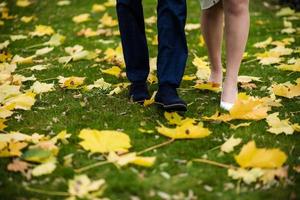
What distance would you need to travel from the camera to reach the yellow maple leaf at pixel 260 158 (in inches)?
81.0

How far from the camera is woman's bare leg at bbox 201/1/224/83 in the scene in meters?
3.24

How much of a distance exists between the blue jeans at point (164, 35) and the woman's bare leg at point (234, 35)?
1.01 feet

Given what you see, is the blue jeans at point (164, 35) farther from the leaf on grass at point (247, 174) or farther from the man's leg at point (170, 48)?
the leaf on grass at point (247, 174)

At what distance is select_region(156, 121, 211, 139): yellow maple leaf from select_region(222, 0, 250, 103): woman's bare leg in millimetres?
572

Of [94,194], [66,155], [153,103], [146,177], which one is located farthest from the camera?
[153,103]

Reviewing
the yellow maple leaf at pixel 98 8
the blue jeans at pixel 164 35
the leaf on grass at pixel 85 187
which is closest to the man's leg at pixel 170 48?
the blue jeans at pixel 164 35

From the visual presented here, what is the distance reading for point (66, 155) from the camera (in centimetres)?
225

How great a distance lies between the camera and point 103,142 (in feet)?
7.36

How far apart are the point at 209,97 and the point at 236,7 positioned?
2.19ft

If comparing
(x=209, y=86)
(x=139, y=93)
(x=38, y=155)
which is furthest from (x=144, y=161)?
(x=209, y=86)

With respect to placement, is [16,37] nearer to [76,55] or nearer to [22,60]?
[22,60]

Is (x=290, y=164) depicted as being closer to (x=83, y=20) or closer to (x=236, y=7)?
(x=236, y=7)

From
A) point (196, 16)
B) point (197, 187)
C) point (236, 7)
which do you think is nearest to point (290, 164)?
point (197, 187)

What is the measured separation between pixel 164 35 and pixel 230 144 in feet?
2.57
